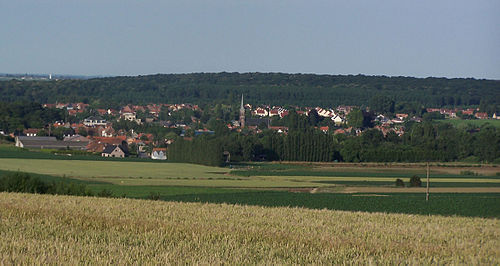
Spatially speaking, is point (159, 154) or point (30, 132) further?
point (30, 132)

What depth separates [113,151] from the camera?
90938mm

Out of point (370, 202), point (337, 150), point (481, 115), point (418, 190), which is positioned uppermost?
point (370, 202)

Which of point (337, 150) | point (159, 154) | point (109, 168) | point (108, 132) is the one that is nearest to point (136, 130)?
point (108, 132)

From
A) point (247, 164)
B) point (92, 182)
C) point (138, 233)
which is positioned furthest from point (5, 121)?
point (138, 233)

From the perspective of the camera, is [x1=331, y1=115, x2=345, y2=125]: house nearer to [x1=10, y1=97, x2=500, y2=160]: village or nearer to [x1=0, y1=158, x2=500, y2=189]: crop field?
[x1=10, y1=97, x2=500, y2=160]: village

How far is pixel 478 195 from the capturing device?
155 feet

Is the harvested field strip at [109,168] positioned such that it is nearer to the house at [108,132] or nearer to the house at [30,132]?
the house at [30,132]

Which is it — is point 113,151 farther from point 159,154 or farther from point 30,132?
point 30,132

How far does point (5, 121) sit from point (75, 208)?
9869cm

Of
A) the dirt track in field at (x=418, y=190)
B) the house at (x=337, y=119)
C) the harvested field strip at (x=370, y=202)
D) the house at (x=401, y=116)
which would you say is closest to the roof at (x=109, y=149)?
the dirt track in field at (x=418, y=190)

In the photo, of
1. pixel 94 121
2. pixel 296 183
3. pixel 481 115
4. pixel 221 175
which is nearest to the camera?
pixel 296 183

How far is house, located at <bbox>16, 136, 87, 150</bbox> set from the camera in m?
93.0

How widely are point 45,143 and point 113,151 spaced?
33.9 ft

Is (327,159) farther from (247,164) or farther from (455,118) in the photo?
(455,118)
